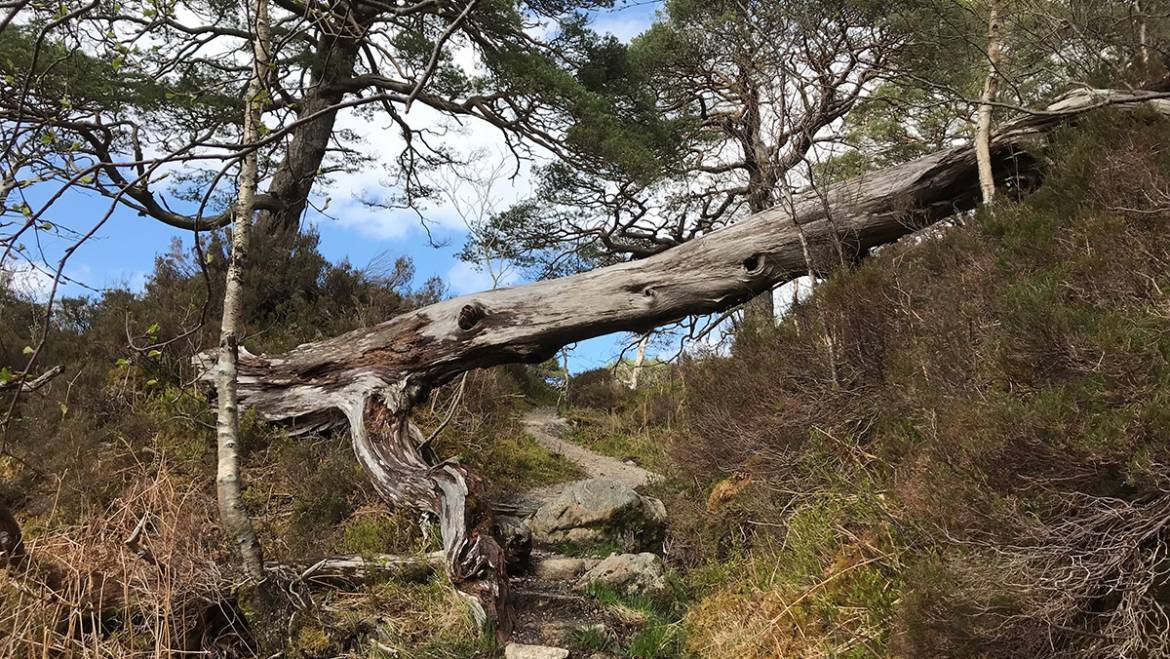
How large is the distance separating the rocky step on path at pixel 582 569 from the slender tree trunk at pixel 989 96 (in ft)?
12.0

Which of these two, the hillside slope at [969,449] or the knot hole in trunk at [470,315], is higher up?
the knot hole in trunk at [470,315]

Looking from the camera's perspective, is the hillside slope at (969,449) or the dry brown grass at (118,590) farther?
the dry brown grass at (118,590)

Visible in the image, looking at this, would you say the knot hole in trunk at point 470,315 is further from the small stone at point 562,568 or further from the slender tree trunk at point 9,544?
the slender tree trunk at point 9,544

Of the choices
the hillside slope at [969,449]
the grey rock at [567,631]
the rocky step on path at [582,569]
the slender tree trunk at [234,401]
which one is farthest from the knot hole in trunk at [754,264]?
the slender tree trunk at [234,401]

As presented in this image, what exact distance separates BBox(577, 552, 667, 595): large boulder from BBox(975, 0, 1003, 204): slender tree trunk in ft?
12.1

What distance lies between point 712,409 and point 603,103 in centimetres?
444

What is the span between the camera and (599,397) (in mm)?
13625

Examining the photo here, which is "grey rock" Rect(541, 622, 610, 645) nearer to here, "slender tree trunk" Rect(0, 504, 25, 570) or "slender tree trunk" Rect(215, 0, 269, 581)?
"slender tree trunk" Rect(215, 0, 269, 581)

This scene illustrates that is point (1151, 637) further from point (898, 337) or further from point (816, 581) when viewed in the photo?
point (898, 337)

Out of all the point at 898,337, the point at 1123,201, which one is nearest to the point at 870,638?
the point at 898,337

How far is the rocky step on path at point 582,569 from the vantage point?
413 centimetres

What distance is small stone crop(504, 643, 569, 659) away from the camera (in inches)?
146

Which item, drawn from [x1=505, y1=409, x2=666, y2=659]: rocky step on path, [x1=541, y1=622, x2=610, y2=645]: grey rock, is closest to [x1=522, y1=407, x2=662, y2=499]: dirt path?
[x1=505, y1=409, x2=666, y2=659]: rocky step on path

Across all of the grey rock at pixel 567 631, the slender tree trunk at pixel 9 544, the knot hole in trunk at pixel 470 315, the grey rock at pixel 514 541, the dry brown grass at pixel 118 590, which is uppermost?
the knot hole in trunk at pixel 470 315
